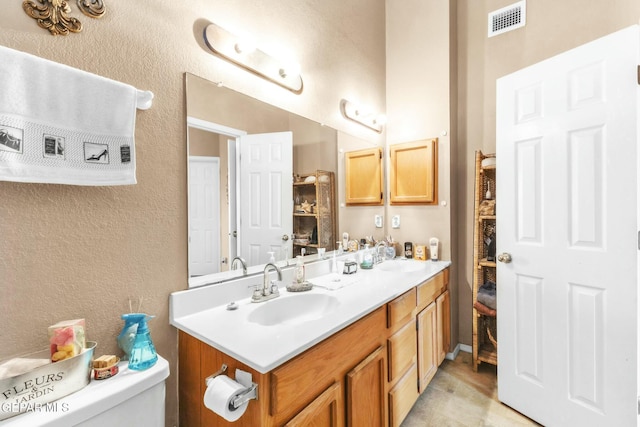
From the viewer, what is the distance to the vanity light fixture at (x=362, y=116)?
2.18 metres

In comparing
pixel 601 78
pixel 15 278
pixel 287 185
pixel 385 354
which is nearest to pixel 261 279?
pixel 287 185

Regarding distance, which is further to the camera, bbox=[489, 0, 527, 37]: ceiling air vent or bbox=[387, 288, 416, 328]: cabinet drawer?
bbox=[489, 0, 527, 37]: ceiling air vent

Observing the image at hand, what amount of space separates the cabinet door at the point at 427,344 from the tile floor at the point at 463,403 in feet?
0.46

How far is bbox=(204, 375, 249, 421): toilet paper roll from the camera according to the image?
800 mm

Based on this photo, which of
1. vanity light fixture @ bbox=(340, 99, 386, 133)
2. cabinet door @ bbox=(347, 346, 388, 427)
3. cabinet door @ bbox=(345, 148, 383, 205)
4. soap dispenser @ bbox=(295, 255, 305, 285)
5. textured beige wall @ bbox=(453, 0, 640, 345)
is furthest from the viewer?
cabinet door @ bbox=(345, 148, 383, 205)

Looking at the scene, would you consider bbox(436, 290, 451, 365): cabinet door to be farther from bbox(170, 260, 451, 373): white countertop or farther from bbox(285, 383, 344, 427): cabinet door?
bbox(285, 383, 344, 427): cabinet door

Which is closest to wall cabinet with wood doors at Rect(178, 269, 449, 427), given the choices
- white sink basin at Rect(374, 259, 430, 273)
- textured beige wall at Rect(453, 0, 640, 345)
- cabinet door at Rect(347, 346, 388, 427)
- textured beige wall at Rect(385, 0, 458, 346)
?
cabinet door at Rect(347, 346, 388, 427)

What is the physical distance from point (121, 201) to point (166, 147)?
27 centimetres

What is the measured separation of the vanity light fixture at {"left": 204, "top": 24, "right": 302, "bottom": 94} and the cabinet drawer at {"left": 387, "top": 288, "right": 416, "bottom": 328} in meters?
1.32

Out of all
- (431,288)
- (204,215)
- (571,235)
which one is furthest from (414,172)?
(204,215)

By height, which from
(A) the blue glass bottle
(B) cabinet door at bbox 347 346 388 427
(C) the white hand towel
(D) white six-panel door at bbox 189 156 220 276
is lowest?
(B) cabinet door at bbox 347 346 388 427

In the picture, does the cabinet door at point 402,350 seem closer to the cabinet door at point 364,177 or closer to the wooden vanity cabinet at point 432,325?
the wooden vanity cabinet at point 432,325

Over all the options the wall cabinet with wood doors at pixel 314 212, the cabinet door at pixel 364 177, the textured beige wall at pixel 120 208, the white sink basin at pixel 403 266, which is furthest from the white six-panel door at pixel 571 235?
the textured beige wall at pixel 120 208

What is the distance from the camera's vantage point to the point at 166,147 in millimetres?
1151
